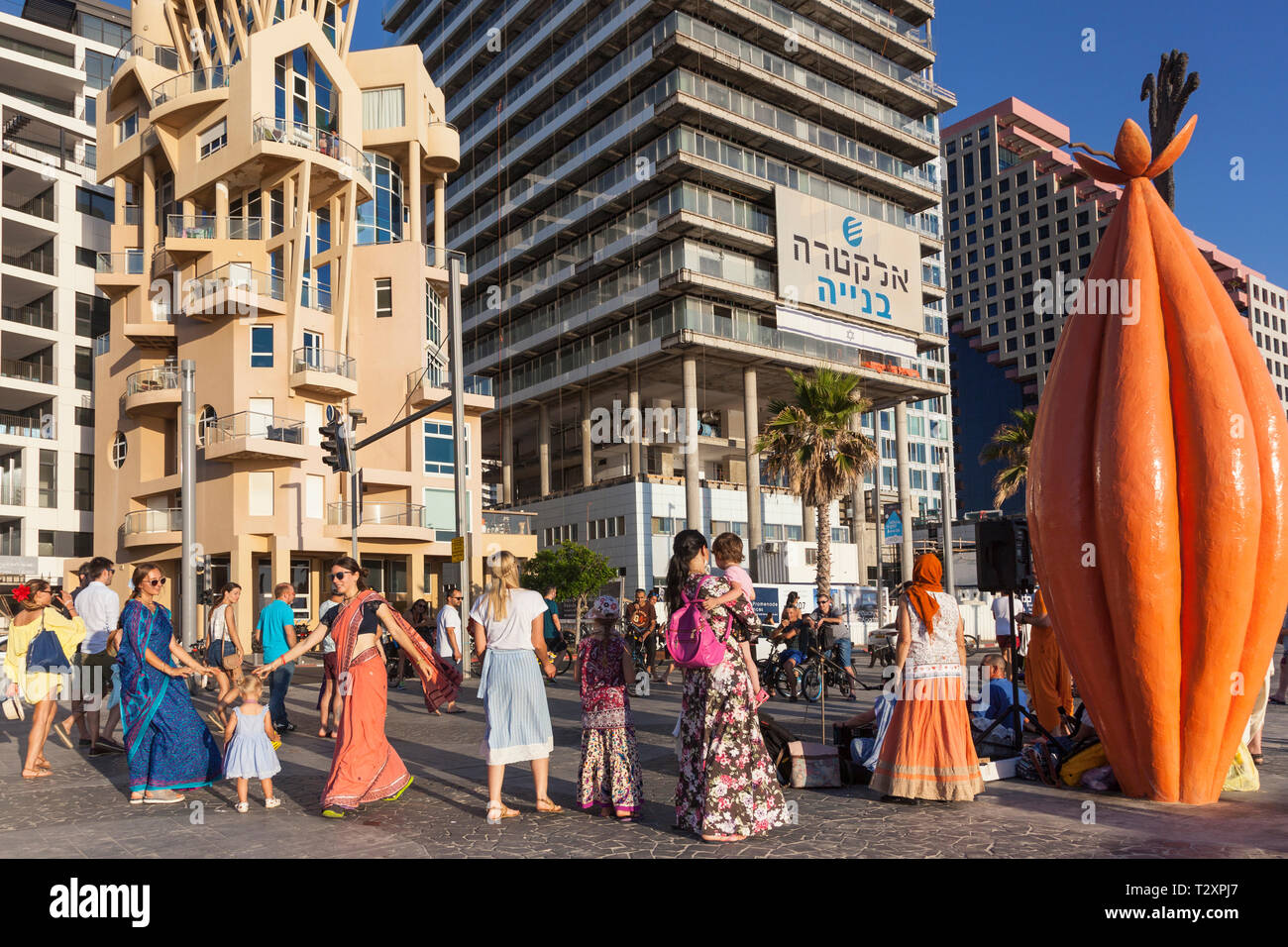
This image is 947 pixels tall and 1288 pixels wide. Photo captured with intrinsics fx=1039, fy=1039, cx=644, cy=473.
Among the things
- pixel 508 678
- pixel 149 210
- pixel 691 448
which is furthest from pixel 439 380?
pixel 508 678

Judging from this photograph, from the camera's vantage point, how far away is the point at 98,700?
36.2 feet

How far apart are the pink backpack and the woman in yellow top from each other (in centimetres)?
666

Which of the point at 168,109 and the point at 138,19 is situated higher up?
the point at 138,19

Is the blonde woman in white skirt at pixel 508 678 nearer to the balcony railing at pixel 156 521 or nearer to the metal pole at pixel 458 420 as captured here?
the metal pole at pixel 458 420

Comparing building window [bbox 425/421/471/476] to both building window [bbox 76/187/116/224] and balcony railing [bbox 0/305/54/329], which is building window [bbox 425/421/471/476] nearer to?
balcony railing [bbox 0/305/54/329]

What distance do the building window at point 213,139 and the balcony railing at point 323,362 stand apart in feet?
25.0

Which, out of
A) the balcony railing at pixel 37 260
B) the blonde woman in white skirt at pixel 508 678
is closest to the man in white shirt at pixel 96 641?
the blonde woman in white skirt at pixel 508 678

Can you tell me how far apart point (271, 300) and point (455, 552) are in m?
18.3

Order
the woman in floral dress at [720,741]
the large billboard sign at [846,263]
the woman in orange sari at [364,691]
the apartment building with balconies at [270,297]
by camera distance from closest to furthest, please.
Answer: the woman in floral dress at [720,741] < the woman in orange sari at [364,691] < the apartment building with balconies at [270,297] < the large billboard sign at [846,263]

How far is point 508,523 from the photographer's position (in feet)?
137

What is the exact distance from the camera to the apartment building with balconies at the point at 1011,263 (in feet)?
368

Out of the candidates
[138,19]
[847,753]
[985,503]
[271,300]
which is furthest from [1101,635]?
[985,503]
